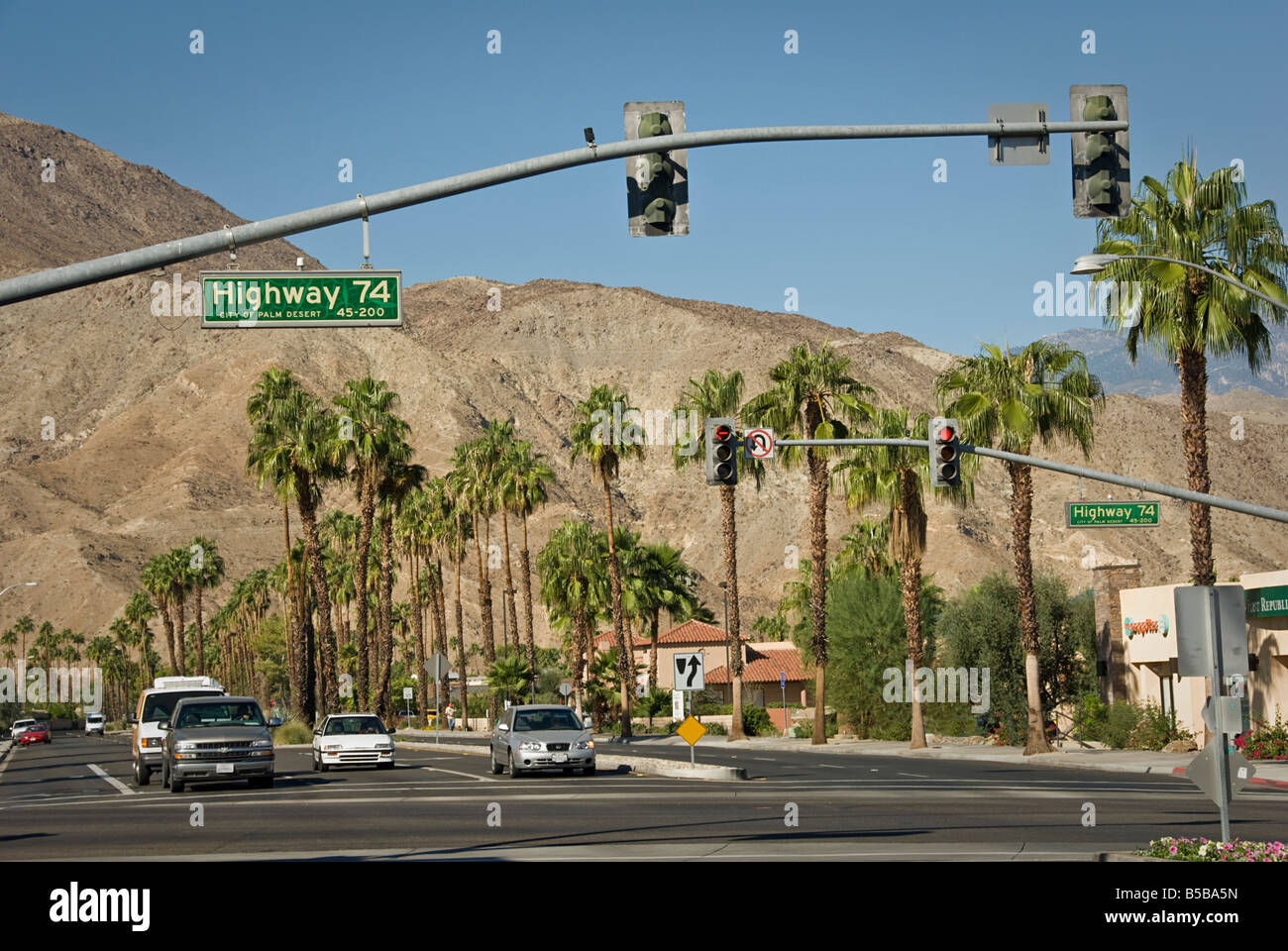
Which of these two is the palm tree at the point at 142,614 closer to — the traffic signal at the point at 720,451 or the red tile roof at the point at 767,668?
the red tile roof at the point at 767,668

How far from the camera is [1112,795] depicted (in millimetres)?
24266

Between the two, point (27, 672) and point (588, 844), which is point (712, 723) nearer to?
point (588, 844)

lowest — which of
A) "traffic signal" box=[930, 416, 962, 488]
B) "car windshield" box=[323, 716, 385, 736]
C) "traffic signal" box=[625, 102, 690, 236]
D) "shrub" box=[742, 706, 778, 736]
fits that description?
"shrub" box=[742, 706, 778, 736]

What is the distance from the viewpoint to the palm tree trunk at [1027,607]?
39.1 meters

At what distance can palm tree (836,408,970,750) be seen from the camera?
145 feet

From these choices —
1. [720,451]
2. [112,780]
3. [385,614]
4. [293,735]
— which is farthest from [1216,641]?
[385,614]

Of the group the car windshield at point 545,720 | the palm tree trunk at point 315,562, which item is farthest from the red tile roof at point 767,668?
the car windshield at point 545,720

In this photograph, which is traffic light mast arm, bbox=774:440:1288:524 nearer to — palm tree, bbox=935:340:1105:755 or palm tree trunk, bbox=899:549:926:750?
palm tree, bbox=935:340:1105:755

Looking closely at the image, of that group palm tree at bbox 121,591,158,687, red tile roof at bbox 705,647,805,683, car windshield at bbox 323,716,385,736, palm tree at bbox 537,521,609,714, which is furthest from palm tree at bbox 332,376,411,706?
palm tree at bbox 121,591,158,687

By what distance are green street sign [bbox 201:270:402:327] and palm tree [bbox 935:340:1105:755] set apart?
2605cm

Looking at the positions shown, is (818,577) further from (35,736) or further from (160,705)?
(35,736)
